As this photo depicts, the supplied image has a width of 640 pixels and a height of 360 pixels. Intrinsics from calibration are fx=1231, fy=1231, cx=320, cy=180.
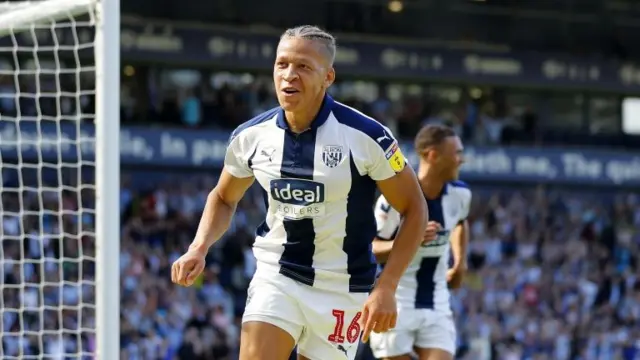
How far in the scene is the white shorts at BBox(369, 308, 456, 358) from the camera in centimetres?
780

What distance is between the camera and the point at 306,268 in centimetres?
524

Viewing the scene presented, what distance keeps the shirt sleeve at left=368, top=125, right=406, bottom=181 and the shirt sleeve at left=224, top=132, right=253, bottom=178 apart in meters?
0.56

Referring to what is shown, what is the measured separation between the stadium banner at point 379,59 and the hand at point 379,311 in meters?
13.6

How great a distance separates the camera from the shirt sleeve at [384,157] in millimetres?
5105

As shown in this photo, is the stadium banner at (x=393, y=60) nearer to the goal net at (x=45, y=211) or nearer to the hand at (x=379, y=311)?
the goal net at (x=45, y=211)

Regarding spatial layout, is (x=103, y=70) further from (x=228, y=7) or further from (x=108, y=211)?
(x=228, y=7)

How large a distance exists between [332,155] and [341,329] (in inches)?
30.1

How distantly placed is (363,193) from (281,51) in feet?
2.30

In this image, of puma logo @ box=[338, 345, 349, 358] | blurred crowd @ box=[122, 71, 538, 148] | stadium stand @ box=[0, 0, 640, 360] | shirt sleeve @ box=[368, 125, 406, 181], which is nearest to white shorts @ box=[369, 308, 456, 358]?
puma logo @ box=[338, 345, 349, 358]

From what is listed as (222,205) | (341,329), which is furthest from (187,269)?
(341,329)

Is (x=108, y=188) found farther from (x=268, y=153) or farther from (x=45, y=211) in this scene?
(x=45, y=211)

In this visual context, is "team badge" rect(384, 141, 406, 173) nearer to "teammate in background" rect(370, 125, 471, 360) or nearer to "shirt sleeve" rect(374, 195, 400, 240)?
"shirt sleeve" rect(374, 195, 400, 240)

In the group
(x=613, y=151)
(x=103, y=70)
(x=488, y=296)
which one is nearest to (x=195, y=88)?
(x=488, y=296)

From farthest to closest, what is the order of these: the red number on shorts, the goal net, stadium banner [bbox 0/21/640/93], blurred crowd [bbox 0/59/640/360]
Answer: stadium banner [bbox 0/21/640/93], blurred crowd [bbox 0/59/640/360], the goal net, the red number on shorts
